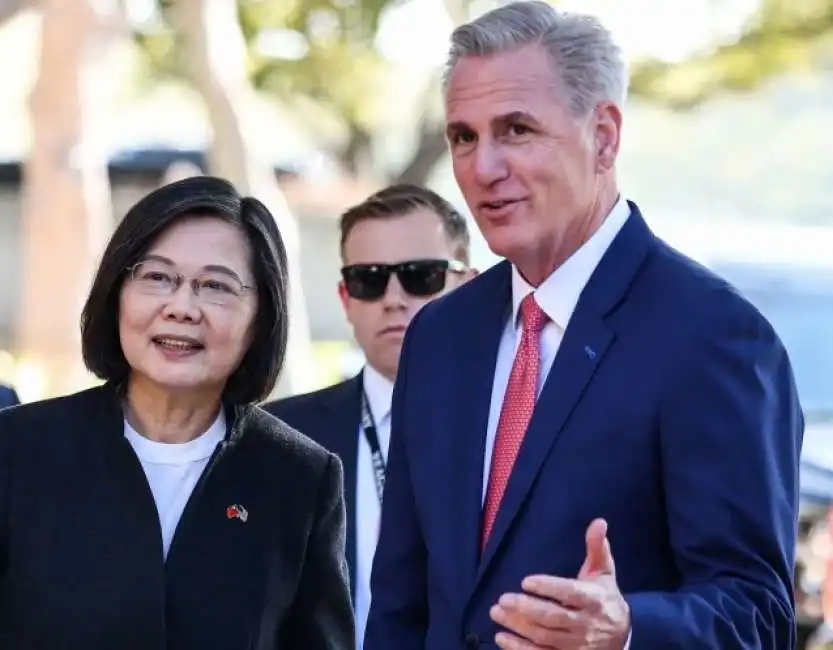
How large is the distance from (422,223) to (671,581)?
201cm

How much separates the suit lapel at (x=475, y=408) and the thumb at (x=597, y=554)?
0.37 metres

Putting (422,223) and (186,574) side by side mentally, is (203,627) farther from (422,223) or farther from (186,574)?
(422,223)

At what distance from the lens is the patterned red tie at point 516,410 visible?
2379mm

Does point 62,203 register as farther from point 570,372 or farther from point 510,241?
point 570,372

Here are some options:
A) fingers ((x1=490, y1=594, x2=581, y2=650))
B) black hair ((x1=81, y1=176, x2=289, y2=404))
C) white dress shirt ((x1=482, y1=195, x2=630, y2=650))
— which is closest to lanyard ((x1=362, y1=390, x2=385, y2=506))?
black hair ((x1=81, y1=176, x2=289, y2=404))

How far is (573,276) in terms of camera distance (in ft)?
7.98

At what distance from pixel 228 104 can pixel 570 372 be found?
29.5 feet

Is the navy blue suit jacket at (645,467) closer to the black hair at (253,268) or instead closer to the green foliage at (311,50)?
the black hair at (253,268)

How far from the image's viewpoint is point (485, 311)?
103 inches

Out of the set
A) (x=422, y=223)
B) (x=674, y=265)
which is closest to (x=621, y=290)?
(x=674, y=265)

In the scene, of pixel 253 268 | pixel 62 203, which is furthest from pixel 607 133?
pixel 62 203

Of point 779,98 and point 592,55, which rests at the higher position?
point 779,98

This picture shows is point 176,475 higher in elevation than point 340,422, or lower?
lower

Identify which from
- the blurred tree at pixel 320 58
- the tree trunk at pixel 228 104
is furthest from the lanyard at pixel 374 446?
the blurred tree at pixel 320 58
